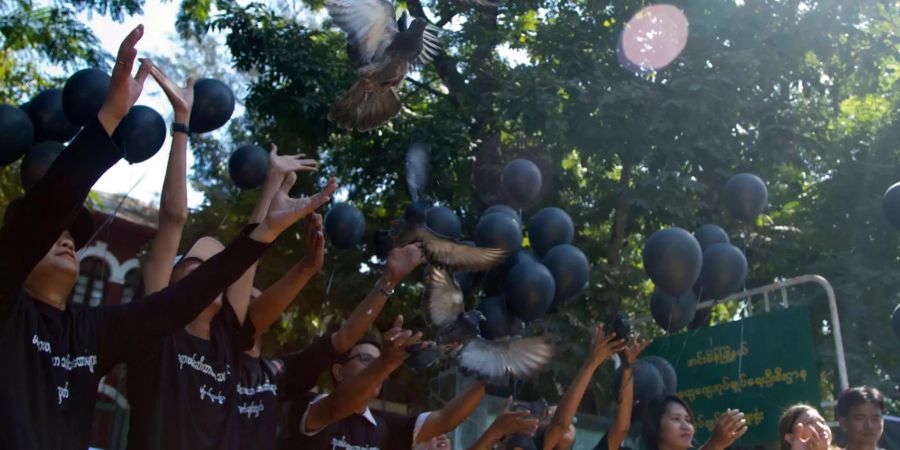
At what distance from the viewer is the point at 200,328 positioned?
3.12 m

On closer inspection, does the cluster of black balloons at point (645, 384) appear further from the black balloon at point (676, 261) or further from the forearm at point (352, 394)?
the forearm at point (352, 394)

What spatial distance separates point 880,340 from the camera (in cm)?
936

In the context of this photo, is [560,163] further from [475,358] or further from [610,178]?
[475,358]

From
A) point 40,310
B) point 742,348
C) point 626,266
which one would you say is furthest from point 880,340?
point 40,310

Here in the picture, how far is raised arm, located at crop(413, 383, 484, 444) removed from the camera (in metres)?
4.02

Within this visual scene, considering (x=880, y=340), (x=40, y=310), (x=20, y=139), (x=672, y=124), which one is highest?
(x=672, y=124)

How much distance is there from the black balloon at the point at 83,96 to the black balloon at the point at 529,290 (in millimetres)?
2533

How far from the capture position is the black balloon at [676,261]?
5.72 metres

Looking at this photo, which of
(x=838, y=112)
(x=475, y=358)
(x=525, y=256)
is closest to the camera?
(x=475, y=358)

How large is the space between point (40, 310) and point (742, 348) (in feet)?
17.3

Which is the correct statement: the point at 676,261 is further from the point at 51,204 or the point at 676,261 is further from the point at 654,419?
the point at 51,204

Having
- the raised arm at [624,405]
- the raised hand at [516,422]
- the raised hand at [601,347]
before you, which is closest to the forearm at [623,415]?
the raised arm at [624,405]

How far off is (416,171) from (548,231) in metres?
0.93

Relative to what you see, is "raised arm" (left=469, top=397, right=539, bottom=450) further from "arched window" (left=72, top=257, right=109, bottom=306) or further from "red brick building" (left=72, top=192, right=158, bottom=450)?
"arched window" (left=72, top=257, right=109, bottom=306)
